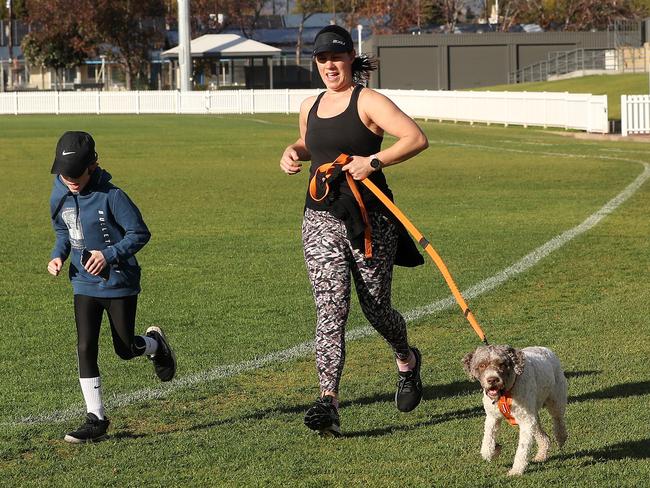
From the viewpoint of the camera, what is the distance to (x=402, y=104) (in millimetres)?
55938

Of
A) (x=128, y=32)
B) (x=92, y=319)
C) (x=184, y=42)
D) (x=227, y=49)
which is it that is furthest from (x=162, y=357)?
(x=128, y=32)

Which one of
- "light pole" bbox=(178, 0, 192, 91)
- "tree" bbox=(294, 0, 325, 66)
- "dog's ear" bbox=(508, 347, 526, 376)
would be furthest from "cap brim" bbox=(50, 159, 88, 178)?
"tree" bbox=(294, 0, 325, 66)

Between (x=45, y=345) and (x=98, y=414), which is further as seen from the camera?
(x=45, y=345)

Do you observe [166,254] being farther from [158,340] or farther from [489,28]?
[489,28]

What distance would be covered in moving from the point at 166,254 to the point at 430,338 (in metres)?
5.71

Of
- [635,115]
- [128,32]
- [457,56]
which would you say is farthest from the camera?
[128,32]

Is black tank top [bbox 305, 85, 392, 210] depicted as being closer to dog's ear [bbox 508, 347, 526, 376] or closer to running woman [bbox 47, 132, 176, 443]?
running woman [bbox 47, 132, 176, 443]

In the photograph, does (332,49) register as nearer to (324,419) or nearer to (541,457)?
(324,419)

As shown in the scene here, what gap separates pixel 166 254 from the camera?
581 inches

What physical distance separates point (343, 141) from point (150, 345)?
172 cm

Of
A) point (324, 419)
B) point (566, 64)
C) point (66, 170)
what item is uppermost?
point (566, 64)

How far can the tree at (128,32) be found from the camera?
9075 centimetres

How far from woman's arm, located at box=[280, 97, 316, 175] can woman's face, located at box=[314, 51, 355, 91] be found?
0.79 feet

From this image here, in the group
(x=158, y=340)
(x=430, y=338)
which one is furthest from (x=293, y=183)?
(x=158, y=340)
